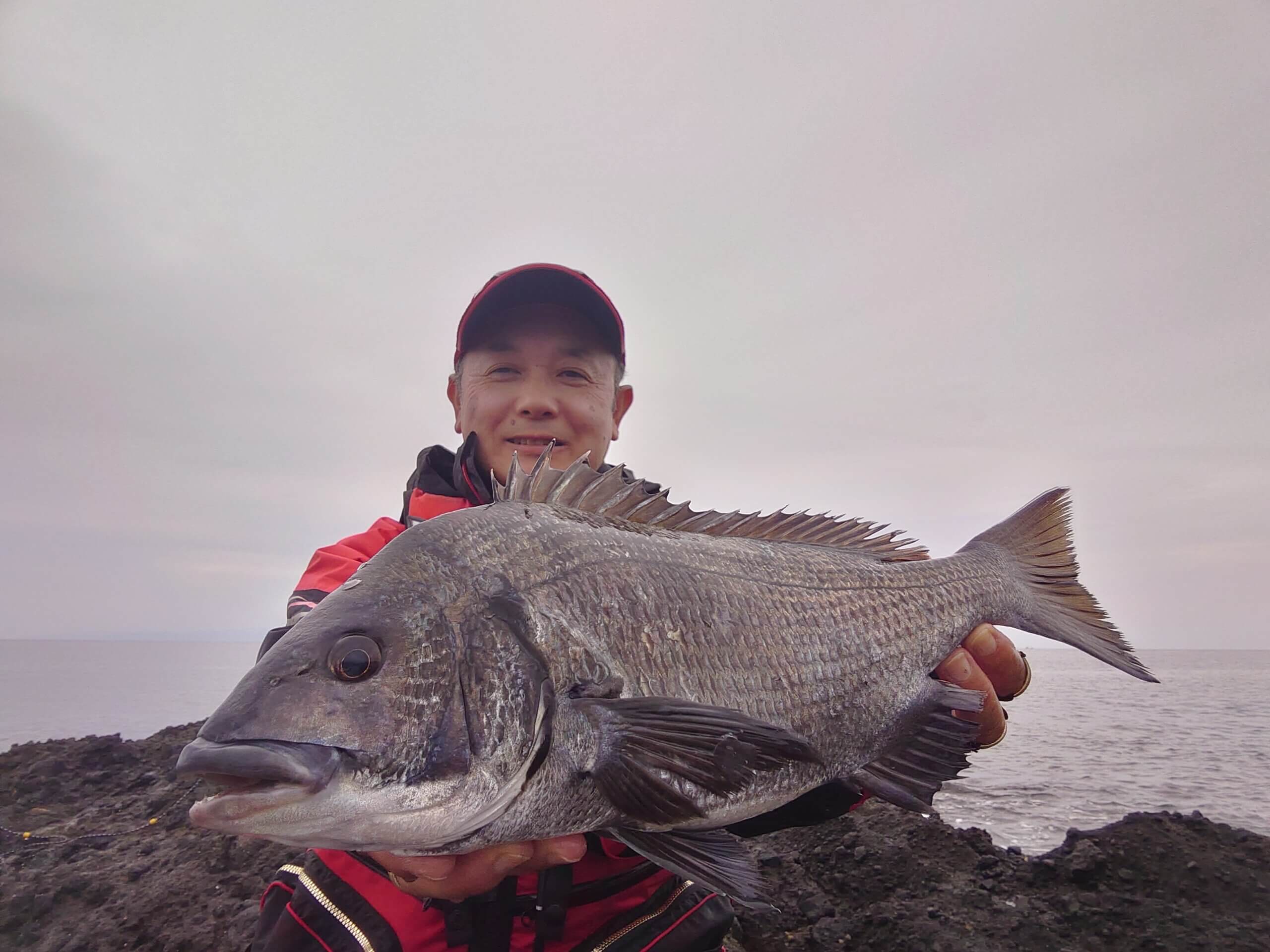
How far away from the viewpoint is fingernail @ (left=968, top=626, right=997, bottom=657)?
2.68 metres

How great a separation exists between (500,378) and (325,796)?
237 cm

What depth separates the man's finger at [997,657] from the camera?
269 centimetres

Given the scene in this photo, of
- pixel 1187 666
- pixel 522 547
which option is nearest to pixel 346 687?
pixel 522 547

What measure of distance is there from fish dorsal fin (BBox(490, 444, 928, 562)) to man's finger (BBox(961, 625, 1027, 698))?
0.44 metres

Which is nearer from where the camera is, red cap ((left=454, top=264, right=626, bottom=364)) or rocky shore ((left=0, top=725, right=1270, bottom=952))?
red cap ((left=454, top=264, right=626, bottom=364))

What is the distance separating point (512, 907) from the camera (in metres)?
2.16

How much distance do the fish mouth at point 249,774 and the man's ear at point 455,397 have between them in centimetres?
243

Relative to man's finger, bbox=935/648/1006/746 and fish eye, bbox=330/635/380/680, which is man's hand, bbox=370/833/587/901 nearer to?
fish eye, bbox=330/635/380/680

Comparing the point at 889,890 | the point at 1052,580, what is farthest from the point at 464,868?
the point at 889,890

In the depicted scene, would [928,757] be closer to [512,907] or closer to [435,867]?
[512,907]

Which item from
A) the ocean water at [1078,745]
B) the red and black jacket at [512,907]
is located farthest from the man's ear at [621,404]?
the ocean water at [1078,745]

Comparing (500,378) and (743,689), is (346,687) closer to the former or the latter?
(743,689)

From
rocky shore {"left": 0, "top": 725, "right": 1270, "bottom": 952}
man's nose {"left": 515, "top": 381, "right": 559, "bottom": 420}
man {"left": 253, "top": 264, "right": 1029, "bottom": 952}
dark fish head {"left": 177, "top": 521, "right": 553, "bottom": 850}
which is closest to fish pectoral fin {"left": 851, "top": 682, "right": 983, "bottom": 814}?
man {"left": 253, "top": 264, "right": 1029, "bottom": 952}

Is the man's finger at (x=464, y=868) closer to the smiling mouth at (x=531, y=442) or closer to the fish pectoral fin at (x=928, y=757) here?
the fish pectoral fin at (x=928, y=757)
